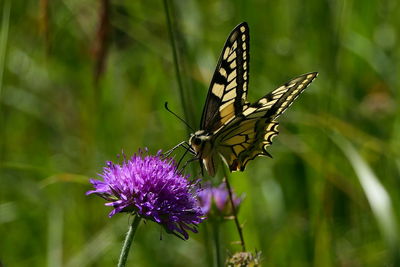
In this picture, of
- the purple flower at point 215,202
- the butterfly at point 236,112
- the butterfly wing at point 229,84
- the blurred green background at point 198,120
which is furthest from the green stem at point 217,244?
the blurred green background at point 198,120

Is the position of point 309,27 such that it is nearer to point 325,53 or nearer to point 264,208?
point 325,53

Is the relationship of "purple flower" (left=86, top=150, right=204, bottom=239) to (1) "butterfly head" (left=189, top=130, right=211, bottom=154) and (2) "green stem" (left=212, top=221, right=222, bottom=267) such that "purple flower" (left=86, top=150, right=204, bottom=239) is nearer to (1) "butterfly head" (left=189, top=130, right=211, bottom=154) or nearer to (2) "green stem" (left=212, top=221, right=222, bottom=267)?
(2) "green stem" (left=212, top=221, right=222, bottom=267)

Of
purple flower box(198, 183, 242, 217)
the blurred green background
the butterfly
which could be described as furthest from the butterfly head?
the blurred green background

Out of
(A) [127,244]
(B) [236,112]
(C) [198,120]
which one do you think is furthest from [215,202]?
(C) [198,120]

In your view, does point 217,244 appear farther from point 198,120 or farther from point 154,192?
Result: point 198,120

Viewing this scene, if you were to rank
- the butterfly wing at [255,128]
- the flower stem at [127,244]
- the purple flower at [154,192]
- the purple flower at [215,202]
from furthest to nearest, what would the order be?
the butterfly wing at [255,128] → the purple flower at [215,202] → the purple flower at [154,192] → the flower stem at [127,244]

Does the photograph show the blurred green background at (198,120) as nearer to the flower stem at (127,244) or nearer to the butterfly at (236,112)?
the butterfly at (236,112)
